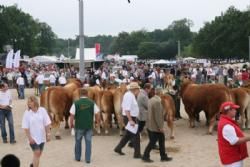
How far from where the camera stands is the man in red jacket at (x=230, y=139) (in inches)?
239

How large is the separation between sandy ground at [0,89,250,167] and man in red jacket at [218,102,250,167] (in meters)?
3.84

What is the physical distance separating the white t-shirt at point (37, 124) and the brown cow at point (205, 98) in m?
6.23

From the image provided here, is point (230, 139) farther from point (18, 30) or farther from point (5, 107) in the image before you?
point (18, 30)

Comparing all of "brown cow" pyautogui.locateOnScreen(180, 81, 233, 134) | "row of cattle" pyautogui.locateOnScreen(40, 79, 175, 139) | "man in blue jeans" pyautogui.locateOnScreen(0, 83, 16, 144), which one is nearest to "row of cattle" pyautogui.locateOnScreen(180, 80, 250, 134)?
"brown cow" pyautogui.locateOnScreen(180, 81, 233, 134)

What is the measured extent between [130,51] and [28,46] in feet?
150

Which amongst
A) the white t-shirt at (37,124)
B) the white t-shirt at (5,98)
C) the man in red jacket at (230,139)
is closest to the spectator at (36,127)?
the white t-shirt at (37,124)

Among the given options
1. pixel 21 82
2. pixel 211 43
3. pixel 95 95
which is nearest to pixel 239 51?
A: pixel 211 43

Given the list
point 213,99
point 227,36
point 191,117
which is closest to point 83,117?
point 213,99

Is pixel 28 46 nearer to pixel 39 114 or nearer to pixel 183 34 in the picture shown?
pixel 183 34

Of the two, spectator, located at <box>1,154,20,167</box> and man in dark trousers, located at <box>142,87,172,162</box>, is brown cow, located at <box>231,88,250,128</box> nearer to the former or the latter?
man in dark trousers, located at <box>142,87,172,162</box>

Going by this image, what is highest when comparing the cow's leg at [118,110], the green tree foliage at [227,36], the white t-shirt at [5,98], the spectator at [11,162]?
the green tree foliage at [227,36]

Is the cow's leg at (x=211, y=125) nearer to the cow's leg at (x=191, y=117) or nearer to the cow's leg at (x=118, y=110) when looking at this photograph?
the cow's leg at (x=191, y=117)

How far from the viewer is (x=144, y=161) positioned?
10.4 m

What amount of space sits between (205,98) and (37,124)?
6.58 m
